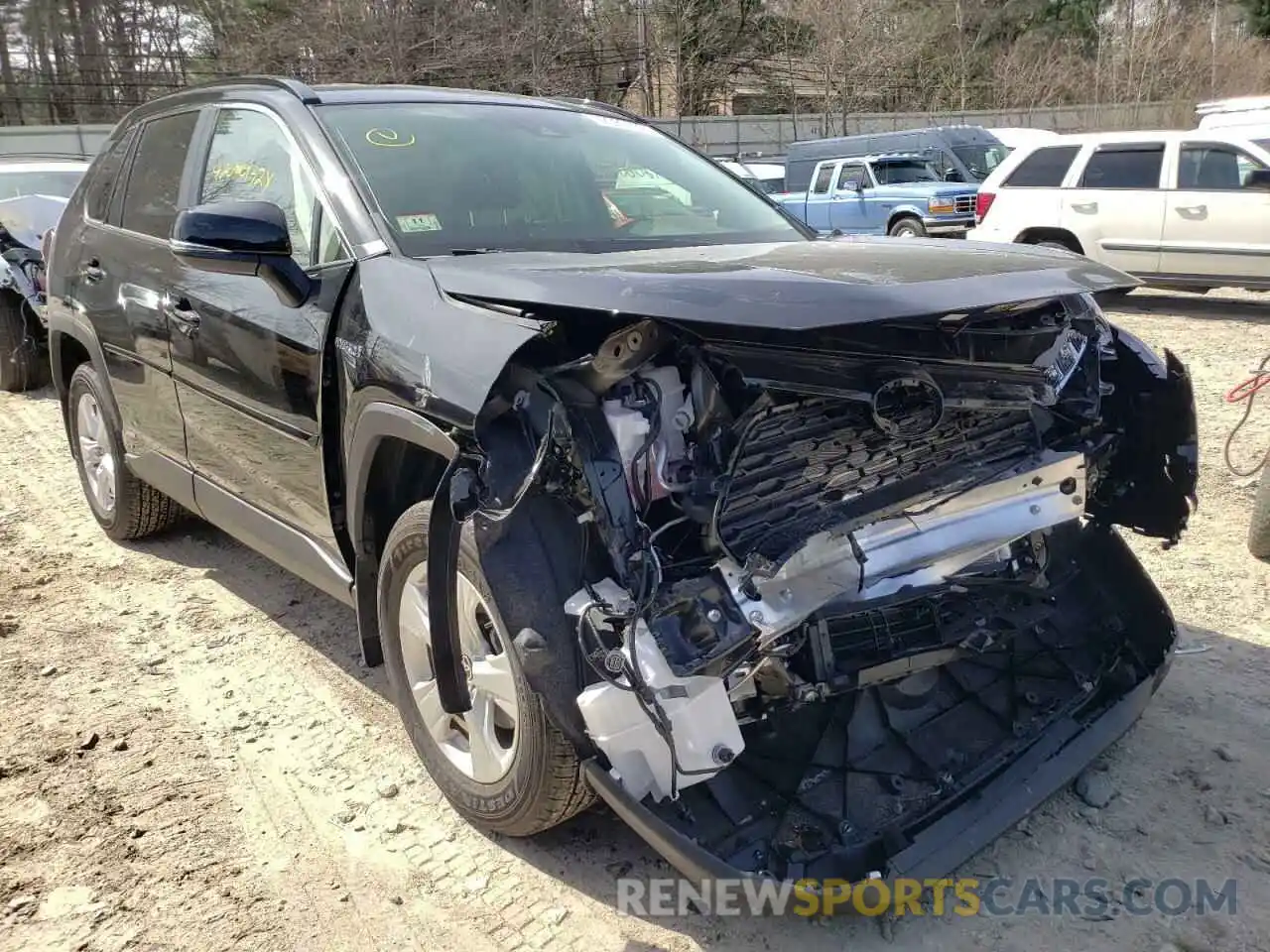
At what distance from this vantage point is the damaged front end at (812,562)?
2180 millimetres

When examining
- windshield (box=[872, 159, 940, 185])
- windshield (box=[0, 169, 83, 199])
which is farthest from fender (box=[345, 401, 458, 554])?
windshield (box=[872, 159, 940, 185])

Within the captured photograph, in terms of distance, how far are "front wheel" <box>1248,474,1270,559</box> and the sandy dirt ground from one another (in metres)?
0.08

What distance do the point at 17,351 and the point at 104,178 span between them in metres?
4.88

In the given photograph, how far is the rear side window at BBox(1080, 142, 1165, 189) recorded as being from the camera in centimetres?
Answer: 1136

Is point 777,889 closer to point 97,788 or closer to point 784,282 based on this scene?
point 784,282

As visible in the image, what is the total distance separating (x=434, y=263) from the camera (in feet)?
8.89

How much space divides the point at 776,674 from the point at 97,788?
2.08m

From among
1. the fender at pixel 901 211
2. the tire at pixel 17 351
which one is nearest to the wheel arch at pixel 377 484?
the tire at pixel 17 351

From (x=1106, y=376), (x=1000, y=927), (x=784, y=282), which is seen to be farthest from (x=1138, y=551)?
(x=784, y=282)

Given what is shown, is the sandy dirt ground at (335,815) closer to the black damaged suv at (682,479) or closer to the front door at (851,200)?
the black damaged suv at (682,479)

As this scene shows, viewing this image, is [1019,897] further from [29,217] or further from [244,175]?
[29,217]

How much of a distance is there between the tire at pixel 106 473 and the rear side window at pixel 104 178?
0.73m

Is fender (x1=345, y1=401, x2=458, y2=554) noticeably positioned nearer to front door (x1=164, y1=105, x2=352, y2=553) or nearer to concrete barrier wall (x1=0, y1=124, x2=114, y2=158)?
front door (x1=164, y1=105, x2=352, y2=553)

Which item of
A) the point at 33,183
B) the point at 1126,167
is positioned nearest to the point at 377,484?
the point at 33,183
